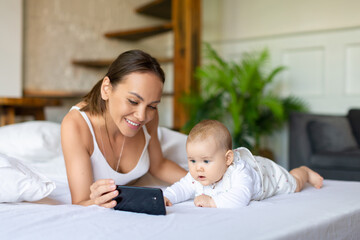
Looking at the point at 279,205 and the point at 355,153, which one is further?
the point at 355,153

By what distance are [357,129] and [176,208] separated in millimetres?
2792

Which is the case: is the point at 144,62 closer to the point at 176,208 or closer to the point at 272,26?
the point at 176,208

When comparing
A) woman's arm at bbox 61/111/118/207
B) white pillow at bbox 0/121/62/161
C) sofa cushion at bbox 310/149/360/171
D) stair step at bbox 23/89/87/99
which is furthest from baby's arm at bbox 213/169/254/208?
stair step at bbox 23/89/87/99

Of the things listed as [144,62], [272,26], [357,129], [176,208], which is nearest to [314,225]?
[176,208]

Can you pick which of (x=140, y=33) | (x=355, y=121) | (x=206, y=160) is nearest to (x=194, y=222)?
(x=206, y=160)

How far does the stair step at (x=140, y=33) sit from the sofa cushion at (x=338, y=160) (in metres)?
1.91

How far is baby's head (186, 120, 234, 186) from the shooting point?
1341mm

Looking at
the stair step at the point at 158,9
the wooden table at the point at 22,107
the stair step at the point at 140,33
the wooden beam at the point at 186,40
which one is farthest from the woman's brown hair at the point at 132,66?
the stair step at the point at 158,9

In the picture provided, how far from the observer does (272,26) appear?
4832 millimetres

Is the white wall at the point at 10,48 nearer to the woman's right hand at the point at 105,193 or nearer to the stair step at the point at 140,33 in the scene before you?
the stair step at the point at 140,33

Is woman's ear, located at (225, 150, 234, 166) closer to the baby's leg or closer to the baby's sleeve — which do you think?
the baby's sleeve

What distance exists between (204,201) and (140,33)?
11.5ft

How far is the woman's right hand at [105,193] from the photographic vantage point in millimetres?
1276

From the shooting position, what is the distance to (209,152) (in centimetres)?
134
